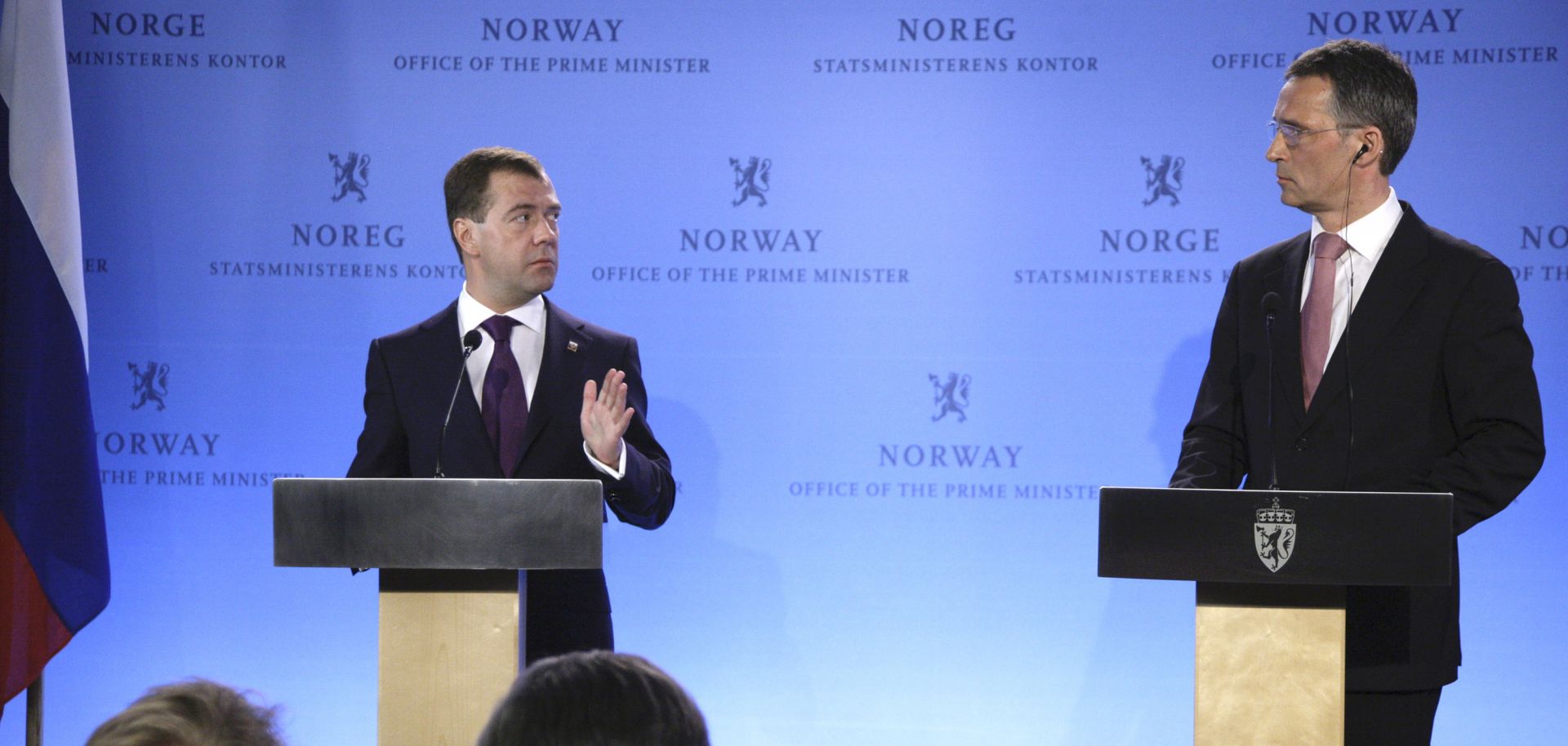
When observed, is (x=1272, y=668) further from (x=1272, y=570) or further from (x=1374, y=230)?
(x=1374, y=230)

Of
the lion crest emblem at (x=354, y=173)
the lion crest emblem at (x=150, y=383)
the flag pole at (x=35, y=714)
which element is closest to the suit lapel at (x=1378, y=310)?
the lion crest emblem at (x=354, y=173)

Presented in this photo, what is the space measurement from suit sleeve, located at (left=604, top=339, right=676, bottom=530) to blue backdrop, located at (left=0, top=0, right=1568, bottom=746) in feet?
4.07

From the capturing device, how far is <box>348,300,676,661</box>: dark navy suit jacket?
104 inches

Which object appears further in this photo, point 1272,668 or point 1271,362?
point 1271,362

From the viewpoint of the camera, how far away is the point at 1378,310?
2359mm

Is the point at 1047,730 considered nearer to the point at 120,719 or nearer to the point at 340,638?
the point at 340,638

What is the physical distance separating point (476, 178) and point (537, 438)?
0.60 meters

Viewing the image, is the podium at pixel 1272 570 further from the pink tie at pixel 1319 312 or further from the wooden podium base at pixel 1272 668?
the pink tie at pixel 1319 312

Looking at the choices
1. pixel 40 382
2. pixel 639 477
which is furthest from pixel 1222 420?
pixel 40 382

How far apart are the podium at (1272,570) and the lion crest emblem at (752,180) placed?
2.29 m

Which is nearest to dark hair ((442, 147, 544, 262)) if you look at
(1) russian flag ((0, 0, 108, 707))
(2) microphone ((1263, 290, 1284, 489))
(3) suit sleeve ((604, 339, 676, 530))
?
(3) suit sleeve ((604, 339, 676, 530))

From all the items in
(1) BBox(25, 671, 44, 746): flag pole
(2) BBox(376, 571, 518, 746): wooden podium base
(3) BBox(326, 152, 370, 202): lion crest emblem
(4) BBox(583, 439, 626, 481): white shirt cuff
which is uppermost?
(3) BBox(326, 152, 370, 202): lion crest emblem

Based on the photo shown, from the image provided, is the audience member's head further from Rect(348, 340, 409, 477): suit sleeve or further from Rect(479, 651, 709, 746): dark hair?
Rect(348, 340, 409, 477): suit sleeve

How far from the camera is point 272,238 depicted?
428 cm
